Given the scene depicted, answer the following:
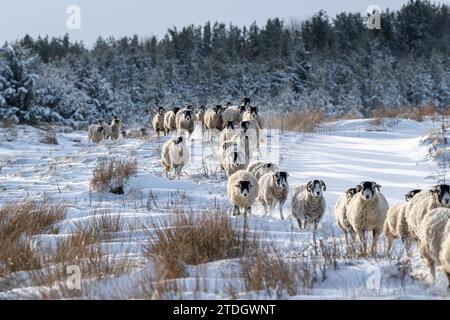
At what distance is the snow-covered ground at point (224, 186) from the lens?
4355 mm

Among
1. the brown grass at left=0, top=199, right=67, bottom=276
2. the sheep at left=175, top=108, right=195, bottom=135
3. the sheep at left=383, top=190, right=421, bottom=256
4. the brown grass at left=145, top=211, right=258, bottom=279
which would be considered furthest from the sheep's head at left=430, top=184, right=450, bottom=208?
the sheep at left=175, top=108, right=195, bottom=135

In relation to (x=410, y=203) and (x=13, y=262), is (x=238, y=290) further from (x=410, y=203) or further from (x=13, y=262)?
(x=410, y=203)

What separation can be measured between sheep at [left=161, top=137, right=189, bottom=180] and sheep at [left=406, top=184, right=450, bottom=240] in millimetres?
7174

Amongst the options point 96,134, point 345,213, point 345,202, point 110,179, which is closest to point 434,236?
point 345,213

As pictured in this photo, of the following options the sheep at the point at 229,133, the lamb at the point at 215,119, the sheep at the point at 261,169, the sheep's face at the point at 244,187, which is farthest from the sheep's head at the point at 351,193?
the lamb at the point at 215,119

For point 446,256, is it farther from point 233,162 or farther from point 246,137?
point 246,137

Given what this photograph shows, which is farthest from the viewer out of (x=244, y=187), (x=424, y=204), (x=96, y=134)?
(x=96, y=134)

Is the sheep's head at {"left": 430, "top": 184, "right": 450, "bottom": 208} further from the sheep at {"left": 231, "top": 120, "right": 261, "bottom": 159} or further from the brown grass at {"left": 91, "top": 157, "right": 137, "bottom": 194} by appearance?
the sheep at {"left": 231, "top": 120, "right": 261, "bottom": 159}

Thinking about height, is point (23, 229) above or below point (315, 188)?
below

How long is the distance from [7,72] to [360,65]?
2910cm

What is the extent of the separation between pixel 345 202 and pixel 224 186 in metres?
4.13

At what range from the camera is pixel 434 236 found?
479 cm

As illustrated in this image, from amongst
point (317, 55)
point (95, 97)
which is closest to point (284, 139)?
point (95, 97)

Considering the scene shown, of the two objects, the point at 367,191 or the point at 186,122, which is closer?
the point at 367,191
